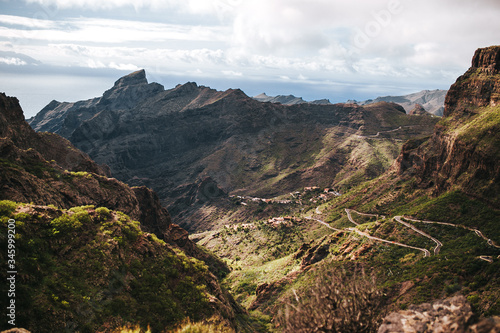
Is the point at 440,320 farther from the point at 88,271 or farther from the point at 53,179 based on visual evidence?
the point at 53,179

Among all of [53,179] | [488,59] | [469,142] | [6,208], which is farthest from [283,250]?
[6,208]

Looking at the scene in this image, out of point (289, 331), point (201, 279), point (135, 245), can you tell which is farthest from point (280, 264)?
point (289, 331)

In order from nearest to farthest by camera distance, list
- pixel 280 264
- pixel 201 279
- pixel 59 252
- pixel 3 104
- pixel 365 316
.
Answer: pixel 365 316 → pixel 59 252 → pixel 201 279 → pixel 3 104 → pixel 280 264

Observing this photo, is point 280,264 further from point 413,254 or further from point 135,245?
point 135,245

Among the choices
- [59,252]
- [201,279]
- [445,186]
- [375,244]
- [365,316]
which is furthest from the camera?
[445,186]

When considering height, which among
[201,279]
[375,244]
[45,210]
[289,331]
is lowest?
[375,244]

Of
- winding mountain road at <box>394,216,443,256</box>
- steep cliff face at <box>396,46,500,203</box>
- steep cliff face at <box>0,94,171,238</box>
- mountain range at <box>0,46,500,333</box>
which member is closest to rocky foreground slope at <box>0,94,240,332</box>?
mountain range at <box>0,46,500,333</box>
